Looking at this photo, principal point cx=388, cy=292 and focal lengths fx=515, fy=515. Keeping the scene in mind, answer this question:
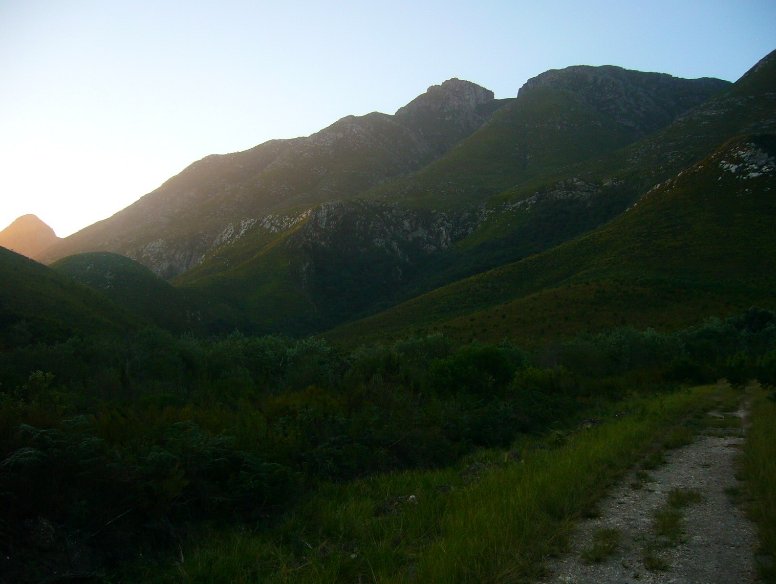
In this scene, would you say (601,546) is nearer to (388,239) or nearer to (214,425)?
(214,425)

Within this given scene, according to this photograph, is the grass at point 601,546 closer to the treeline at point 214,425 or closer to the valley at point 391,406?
the valley at point 391,406

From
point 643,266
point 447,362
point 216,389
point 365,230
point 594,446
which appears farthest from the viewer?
point 365,230

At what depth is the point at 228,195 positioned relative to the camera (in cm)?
16475

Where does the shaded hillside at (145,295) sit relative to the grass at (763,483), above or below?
above

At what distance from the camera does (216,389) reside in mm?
15250

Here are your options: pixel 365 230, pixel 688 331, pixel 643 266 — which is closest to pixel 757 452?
pixel 688 331

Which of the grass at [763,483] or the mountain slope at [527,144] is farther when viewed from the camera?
the mountain slope at [527,144]

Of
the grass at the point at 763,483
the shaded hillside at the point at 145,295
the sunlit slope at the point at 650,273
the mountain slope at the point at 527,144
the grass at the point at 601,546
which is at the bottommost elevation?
the sunlit slope at the point at 650,273

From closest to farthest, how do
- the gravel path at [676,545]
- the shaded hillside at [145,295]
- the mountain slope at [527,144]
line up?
the gravel path at [676,545] → the shaded hillside at [145,295] → the mountain slope at [527,144]

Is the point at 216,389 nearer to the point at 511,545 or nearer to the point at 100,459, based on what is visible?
the point at 100,459

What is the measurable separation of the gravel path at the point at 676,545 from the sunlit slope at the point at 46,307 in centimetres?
3001

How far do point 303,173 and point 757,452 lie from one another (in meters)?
173

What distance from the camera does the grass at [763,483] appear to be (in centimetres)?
527

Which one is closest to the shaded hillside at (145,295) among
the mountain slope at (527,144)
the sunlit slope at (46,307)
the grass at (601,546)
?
the sunlit slope at (46,307)
